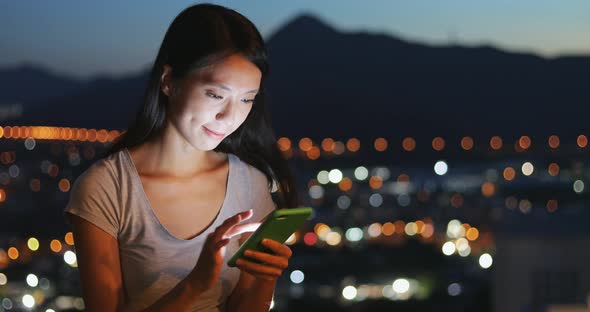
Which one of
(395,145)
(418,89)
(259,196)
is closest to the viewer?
(259,196)

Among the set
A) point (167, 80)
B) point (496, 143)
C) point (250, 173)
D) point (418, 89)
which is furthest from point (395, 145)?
point (167, 80)

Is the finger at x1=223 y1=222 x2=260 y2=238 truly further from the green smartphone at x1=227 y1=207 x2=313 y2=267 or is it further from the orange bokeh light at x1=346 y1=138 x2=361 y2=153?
the orange bokeh light at x1=346 y1=138 x2=361 y2=153

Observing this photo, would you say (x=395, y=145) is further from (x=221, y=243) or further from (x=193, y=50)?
(x=221, y=243)

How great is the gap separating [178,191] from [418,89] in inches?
580

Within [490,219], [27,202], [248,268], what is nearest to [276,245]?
[248,268]

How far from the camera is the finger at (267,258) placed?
1185 mm

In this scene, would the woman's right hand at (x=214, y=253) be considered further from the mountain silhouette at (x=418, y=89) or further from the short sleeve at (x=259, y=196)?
the mountain silhouette at (x=418, y=89)

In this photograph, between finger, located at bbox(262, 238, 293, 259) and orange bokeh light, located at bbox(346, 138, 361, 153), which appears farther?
orange bokeh light, located at bbox(346, 138, 361, 153)

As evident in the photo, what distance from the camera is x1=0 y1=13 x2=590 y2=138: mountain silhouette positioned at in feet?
41.5

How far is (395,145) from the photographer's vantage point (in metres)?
14.9

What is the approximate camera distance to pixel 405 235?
51.0 ft

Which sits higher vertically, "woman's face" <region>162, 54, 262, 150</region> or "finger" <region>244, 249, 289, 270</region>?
"woman's face" <region>162, 54, 262, 150</region>

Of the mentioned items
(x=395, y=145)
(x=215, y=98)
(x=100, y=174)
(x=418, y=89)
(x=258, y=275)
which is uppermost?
(x=418, y=89)

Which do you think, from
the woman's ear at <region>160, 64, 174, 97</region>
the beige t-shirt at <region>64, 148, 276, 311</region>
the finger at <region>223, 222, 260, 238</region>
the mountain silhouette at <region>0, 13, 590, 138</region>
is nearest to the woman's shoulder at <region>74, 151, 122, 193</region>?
the beige t-shirt at <region>64, 148, 276, 311</region>
